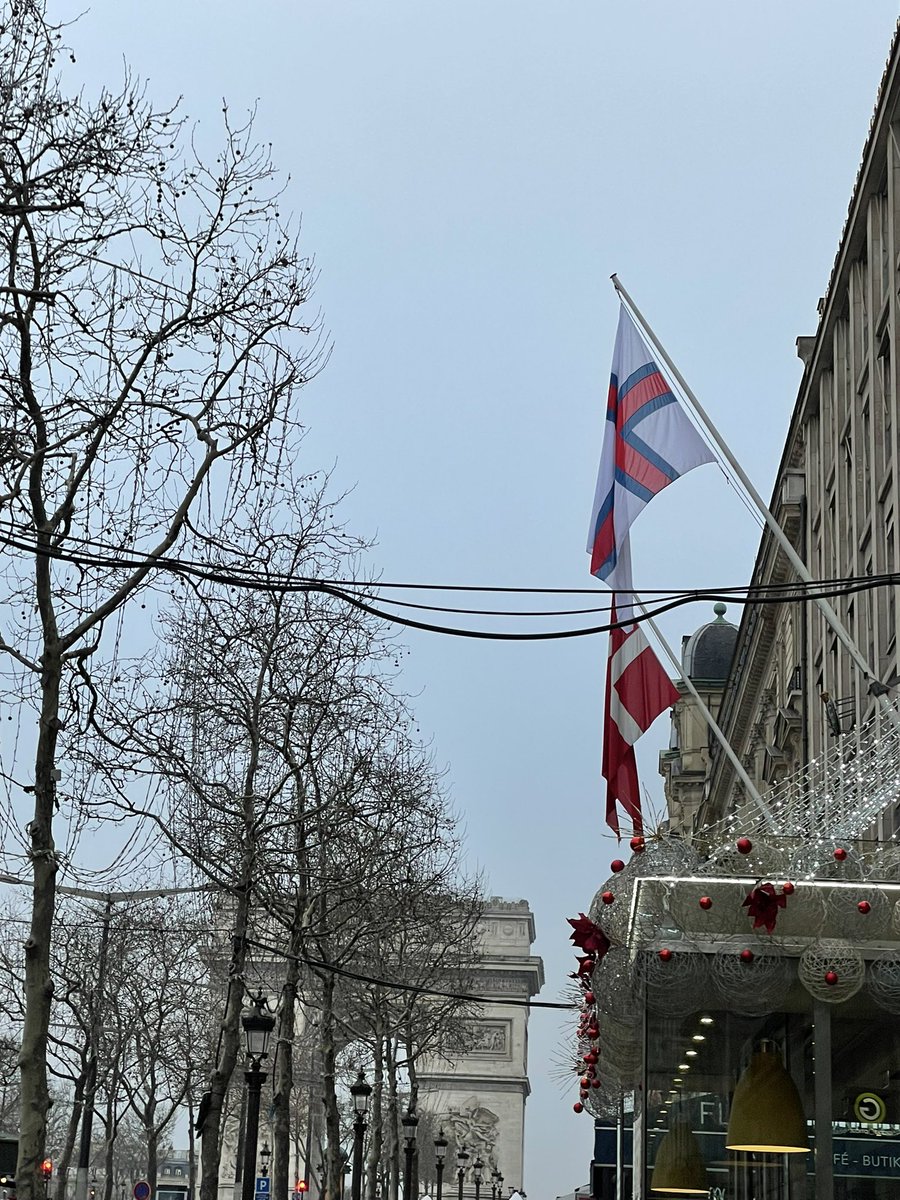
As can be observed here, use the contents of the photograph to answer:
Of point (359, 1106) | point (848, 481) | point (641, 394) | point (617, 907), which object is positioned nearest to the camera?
point (617, 907)

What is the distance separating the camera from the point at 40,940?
52.2 feet

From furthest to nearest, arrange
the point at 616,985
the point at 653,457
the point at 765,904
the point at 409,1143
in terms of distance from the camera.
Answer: the point at 409,1143 < the point at 653,457 < the point at 616,985 < the point at 765,904

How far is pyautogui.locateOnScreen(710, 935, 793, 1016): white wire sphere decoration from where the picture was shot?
12.6 metres

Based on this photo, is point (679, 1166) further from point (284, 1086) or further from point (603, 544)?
point (284, 1086)

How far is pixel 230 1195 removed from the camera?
108875 mm

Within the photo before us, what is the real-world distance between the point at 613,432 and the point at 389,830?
49.6ft

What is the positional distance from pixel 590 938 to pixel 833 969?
1.88 metres

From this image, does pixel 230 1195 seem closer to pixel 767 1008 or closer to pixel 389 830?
pixel 389 830

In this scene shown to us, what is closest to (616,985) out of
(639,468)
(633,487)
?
(633,487)

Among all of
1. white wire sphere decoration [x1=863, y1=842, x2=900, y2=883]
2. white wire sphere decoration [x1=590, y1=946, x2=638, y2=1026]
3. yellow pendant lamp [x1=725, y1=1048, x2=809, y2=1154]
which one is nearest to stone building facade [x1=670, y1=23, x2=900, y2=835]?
white wire sphere decoration [x1=590, y1=946, x2=638, y2=1026]

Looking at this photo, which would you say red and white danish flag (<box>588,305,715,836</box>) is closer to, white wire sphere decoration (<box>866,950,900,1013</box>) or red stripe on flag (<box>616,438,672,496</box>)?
red stripe on flag (<box>616,438,672,496</box>)

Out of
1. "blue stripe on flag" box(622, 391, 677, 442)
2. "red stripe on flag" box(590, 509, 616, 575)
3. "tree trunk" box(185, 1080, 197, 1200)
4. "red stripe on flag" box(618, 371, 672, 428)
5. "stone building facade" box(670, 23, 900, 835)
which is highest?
"stone building facade" box(670, 23, 900, 835)

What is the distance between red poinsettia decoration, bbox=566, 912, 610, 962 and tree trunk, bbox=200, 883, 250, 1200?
13.0 m

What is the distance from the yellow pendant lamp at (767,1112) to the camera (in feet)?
41.2
